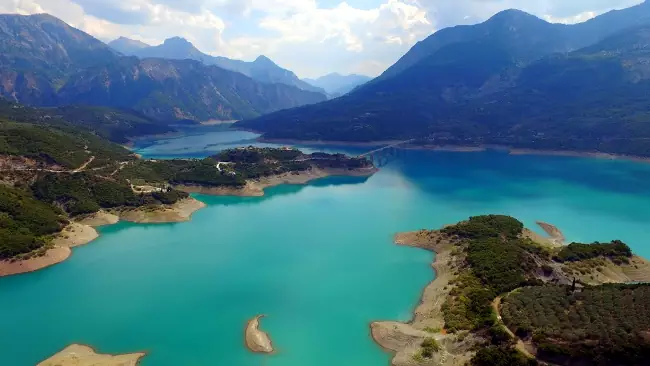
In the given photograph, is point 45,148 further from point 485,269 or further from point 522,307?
point 522,307

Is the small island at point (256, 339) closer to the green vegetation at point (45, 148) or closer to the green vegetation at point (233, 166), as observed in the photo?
the green vegetation at point (233, 166)

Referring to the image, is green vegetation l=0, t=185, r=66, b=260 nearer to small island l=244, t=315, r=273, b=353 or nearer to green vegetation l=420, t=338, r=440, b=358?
small island l=244, t=315, r=273, b=353

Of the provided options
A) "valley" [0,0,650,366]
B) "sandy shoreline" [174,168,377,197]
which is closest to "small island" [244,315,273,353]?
"valley" [0,0,650,366]

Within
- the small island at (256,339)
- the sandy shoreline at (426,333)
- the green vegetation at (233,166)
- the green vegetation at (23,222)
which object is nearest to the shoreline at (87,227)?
the green vegetation at (23,222)

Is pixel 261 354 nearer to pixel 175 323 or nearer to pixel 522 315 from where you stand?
pixel 175 323

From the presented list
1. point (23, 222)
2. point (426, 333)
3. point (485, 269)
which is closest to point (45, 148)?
point (23, 222)
